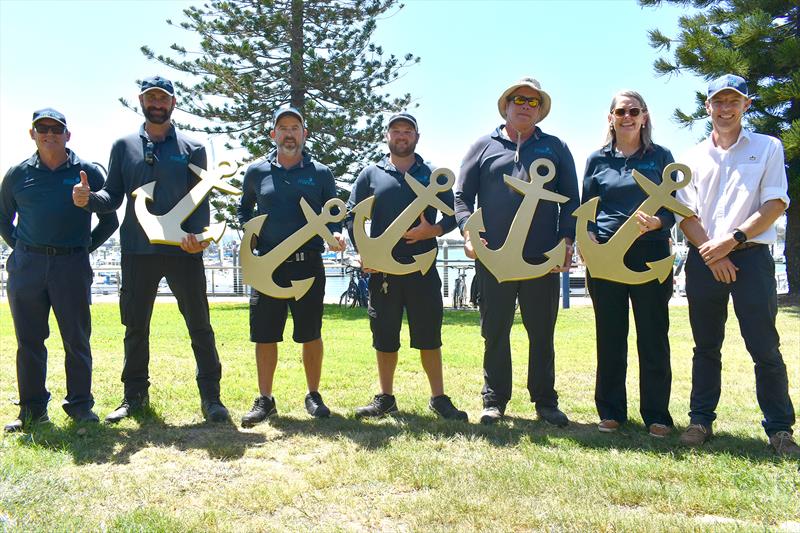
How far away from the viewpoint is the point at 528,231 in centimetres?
448

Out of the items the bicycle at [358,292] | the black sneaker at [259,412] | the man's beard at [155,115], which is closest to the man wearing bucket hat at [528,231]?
the black sneaker at [259,412]

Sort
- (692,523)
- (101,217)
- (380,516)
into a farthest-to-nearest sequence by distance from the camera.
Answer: (101,217) < (380,516) < (692,523)

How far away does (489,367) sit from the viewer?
187 inches

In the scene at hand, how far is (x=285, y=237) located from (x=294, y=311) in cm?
55

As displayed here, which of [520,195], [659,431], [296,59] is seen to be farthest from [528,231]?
[296,59]

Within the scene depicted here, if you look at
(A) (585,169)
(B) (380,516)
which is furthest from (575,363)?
(B) (380,516)

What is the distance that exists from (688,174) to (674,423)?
179cm

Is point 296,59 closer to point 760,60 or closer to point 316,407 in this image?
point 760,60

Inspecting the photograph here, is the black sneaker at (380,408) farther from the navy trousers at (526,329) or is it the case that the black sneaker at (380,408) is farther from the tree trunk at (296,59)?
the tree trunk at (296,59)

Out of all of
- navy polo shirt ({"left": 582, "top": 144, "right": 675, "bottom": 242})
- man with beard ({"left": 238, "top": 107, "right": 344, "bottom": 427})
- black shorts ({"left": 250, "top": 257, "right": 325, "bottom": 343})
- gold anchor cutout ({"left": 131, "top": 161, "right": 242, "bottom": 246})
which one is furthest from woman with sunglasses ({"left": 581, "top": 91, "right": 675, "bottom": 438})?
gold anchor cutout ({"left": 131, "top": 161, "right": 242, "bottom": 246})

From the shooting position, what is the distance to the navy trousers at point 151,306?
15.4ft

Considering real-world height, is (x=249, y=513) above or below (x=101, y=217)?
below

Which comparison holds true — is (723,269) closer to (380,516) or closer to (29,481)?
(380,516)

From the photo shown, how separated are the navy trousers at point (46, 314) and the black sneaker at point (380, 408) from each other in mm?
1969
